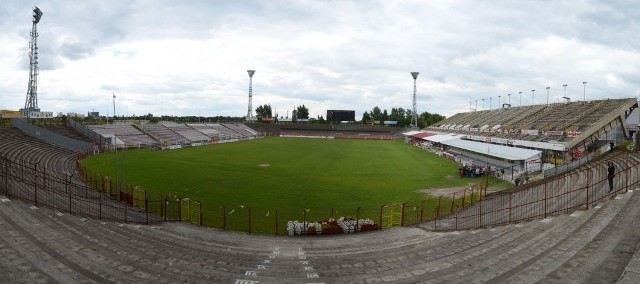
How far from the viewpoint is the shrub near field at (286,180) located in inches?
982

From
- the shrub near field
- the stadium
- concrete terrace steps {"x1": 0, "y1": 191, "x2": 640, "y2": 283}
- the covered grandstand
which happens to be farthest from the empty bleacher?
concrete terrace steps {"x1": 0, "y1": 191, "x2": 640, "y2": 283}

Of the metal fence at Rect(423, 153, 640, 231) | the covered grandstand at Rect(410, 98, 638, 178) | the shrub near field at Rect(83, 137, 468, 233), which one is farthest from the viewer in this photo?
the covered grandstand at Rect(410, 98, 638, 178)

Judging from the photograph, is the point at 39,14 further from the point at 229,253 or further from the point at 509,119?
the point at 509,119

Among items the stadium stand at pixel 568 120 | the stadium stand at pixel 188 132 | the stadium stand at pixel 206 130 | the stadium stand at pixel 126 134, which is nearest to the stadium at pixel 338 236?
the stadium stand at pixel 568 120

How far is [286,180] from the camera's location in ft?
109

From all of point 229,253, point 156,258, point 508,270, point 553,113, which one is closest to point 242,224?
point 229,253

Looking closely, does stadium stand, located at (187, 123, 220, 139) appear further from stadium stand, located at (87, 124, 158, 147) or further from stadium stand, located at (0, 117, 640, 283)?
stadium stand, located at (0, 117, 640, 283)

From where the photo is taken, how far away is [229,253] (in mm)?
15000

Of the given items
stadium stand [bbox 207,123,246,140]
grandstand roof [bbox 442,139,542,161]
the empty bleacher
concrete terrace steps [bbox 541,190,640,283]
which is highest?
the empty bleacher

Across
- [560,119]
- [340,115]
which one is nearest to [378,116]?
[340,115]

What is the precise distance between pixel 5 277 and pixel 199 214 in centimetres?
1120

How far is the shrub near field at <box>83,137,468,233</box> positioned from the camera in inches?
982

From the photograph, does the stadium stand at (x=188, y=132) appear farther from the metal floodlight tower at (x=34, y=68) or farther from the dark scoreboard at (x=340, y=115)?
the dark scoreboard at (x=340, y=115)

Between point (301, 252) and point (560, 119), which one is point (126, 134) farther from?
point (560, 119)
